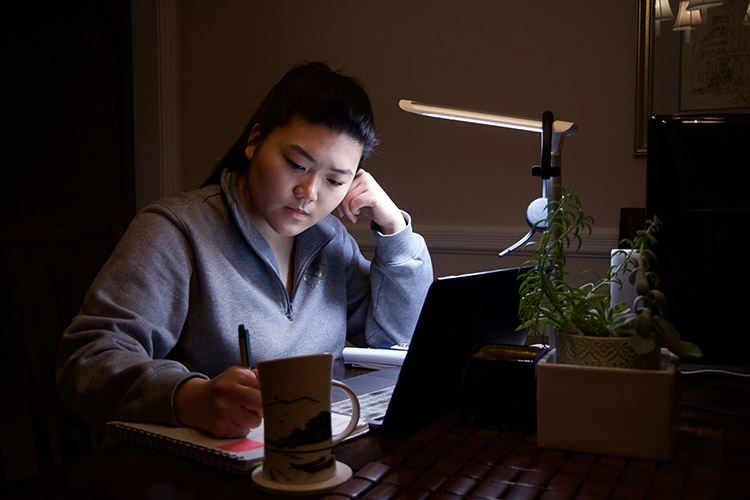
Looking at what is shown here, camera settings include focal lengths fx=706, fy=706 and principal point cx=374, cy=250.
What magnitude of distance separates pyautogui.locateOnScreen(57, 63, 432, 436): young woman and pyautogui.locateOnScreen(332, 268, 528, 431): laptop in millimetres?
175

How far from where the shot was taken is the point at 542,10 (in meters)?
2.31

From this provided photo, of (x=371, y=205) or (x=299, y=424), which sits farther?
(x=371, y=205)

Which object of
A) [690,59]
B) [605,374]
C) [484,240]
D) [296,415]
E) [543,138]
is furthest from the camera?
[484,240]

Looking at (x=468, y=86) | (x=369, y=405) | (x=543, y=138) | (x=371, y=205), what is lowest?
(x=369, y=405)

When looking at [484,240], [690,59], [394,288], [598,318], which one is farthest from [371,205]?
[690,59]

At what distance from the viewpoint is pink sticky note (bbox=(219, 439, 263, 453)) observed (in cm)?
71

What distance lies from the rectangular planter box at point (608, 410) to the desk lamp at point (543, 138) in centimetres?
38

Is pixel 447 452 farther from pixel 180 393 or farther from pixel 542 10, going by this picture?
pixel 542 10

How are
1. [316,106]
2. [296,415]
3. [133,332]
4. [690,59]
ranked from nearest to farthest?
1. [296,415]
2. [133,332]
3. [316,106]
4. [690,59]

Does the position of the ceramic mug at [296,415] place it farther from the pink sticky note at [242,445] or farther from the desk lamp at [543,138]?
the desk lamp at [543,138]

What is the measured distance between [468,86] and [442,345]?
175cm

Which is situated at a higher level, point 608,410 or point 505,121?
point 505,121

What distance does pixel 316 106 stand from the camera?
4.05ft

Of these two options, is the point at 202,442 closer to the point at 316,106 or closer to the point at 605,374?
the point at 605,374
